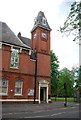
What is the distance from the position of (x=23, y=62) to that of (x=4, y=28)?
6364 mm

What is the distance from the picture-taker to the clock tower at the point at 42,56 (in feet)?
125

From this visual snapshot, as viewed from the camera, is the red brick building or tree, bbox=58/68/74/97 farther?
tree, bbox=58/68/74/97

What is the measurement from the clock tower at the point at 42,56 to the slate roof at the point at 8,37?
3.32 meters

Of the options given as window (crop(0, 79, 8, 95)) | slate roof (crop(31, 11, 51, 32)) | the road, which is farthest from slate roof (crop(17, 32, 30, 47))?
the road

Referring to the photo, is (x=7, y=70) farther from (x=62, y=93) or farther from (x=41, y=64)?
(x=62, y=93)

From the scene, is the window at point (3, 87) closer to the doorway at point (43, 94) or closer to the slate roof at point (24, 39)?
the doorway at point (43, 94)

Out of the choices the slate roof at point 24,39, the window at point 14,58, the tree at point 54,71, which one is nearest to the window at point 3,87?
the window at point 14,58

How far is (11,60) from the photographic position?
1374 inches

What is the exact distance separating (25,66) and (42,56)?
4.14m

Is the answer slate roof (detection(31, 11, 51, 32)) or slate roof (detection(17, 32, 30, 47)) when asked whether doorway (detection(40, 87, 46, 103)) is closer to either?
slate roof (detection(31, 11, 51, 32))

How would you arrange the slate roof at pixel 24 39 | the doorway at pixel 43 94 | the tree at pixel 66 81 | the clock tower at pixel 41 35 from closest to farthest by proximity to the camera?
1. the doorway at pixel 43 94
2. the clock tower at pixel 41 35
3. the slate roof at pixel 24 39
4. the tree at pixel 66 81

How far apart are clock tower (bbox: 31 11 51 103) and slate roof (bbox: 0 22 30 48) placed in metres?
3.32

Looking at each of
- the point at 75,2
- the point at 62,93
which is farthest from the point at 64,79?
the point at 75,2

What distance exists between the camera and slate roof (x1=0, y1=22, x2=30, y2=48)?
115 ft
